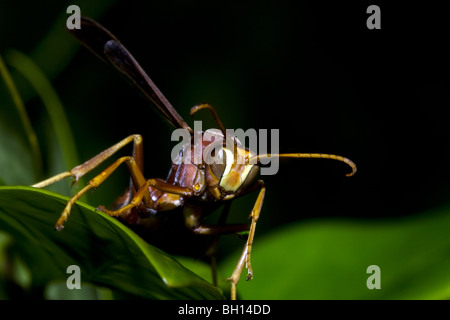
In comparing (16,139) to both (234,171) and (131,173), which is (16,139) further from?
(234,171)

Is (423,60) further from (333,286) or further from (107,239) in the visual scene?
(107,239)

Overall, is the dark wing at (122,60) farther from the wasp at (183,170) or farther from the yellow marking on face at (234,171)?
the yellow marking on face at (234,171)

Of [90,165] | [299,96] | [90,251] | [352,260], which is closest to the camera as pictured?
[90,251]

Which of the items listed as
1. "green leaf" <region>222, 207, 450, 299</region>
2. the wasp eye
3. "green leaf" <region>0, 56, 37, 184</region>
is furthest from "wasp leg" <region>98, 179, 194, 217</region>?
"green leaf" <region>222, 207, 450, 299</region>

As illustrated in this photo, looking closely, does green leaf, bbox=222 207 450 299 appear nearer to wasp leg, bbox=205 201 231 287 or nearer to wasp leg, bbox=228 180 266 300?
wasp leg, bbox=205 201 231 287

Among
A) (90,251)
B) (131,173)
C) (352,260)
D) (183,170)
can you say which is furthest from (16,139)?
(352,260)

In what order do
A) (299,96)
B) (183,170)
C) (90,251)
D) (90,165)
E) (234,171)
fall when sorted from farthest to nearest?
(299,96) → (183,170) → (234,171) → (90,165) → (90,251)

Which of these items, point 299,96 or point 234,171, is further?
point 299,96

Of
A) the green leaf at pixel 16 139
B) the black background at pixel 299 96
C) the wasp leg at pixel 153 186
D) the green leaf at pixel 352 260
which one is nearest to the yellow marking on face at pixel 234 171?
the wasp leg at pixel 153 186
